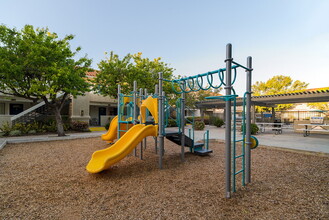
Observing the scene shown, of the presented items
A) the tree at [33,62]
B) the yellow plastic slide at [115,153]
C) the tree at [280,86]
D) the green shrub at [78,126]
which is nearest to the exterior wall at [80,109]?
the green shrub at [78,126]

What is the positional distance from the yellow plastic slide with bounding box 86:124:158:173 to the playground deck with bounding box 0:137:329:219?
0.28 meters

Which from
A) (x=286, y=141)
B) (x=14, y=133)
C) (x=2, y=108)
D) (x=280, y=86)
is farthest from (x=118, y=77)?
(x=280, y=86)

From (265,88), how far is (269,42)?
2023cm

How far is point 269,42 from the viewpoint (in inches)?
390

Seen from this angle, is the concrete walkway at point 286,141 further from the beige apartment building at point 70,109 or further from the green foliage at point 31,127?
the beige apartment building at point 70,109

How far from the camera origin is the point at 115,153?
4652mm

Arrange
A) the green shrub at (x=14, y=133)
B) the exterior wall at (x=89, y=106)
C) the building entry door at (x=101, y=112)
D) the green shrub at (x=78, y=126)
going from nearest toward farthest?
the green shrub at (x=14, y=133) → the green shrub at (x=78, y=126) → the exterior wall at (x=89, y=106) → the building entry door at (x=101, y=112)

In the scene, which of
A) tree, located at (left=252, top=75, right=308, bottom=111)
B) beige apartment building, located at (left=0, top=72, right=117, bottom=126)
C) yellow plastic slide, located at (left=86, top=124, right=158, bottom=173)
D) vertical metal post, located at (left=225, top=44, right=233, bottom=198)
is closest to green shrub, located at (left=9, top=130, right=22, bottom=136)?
beige apartment building, located at (left=0, top=72, right=117, bottom=126)

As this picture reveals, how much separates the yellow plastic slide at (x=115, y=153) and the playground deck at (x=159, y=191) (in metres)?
0.28

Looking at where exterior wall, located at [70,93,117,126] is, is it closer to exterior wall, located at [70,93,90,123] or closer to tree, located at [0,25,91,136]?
exterior wall, located at [70,93,90,123]

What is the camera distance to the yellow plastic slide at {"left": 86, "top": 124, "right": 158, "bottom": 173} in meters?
4.38

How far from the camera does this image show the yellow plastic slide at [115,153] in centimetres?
438

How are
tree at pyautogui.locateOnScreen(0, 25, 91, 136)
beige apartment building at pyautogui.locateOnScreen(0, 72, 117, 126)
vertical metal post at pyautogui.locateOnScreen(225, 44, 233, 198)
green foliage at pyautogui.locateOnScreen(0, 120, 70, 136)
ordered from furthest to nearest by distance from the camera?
beige apartment building at pyautogui.locateOnScreen(0, 72, 117, 126) → green foliage at pyautogui.locateOnScreen(0, 120, 70, 136) → tree at pyautogui.locateOnScreen(0, 25, 91, 136) → vertical metal post at pyautogui.locateOnScreen(225, 44, 233, 198)

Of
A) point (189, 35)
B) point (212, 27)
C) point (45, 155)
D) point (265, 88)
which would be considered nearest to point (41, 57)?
point (45, 155)
